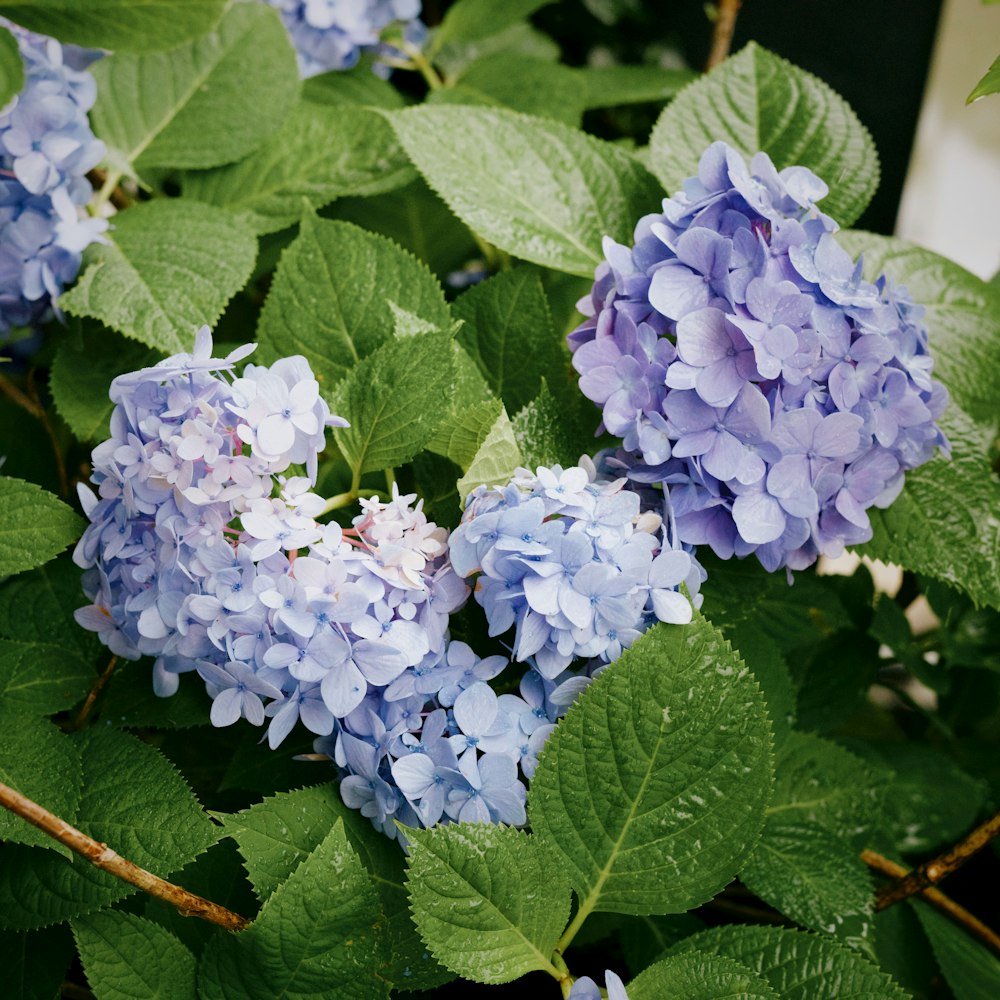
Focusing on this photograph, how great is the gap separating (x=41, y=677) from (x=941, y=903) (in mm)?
531

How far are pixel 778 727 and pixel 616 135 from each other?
67 centimetres

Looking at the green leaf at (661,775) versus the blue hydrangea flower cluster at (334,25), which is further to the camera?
the blue hydrangea flower cluster at (334,25)

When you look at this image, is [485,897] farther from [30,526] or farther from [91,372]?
[91,372]

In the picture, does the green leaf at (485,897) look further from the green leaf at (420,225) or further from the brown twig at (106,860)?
the green leaf at (420,225)

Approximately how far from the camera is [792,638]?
0.67 meters

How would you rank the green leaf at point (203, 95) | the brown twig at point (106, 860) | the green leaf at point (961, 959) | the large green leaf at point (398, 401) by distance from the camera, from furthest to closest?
the green leaf at point (203, 95) → the green leaf at point (961, 959) → the large green leaf at point (398, 401) → the brown twig at point (106, 860)

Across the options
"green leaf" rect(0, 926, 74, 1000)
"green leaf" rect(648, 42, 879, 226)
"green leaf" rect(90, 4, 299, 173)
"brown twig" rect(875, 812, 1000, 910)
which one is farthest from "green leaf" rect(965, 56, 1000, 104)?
Answer: "green leaf" rect(0, 926, 74, 1000)

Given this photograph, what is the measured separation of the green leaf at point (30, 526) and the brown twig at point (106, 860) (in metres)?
0.12

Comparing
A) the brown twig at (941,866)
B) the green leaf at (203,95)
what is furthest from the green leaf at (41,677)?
the brown twig at (941,866)

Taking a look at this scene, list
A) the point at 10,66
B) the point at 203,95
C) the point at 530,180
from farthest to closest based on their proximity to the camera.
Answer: the point at 203,95 < the point at 530,180 < the point at 10,66

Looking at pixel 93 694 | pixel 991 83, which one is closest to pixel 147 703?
pixel 93 694

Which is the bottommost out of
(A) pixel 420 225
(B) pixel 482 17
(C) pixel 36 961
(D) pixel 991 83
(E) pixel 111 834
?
(C) pixel 36 961

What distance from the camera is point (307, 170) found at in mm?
700

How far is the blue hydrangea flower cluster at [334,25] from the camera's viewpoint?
0.77 m
